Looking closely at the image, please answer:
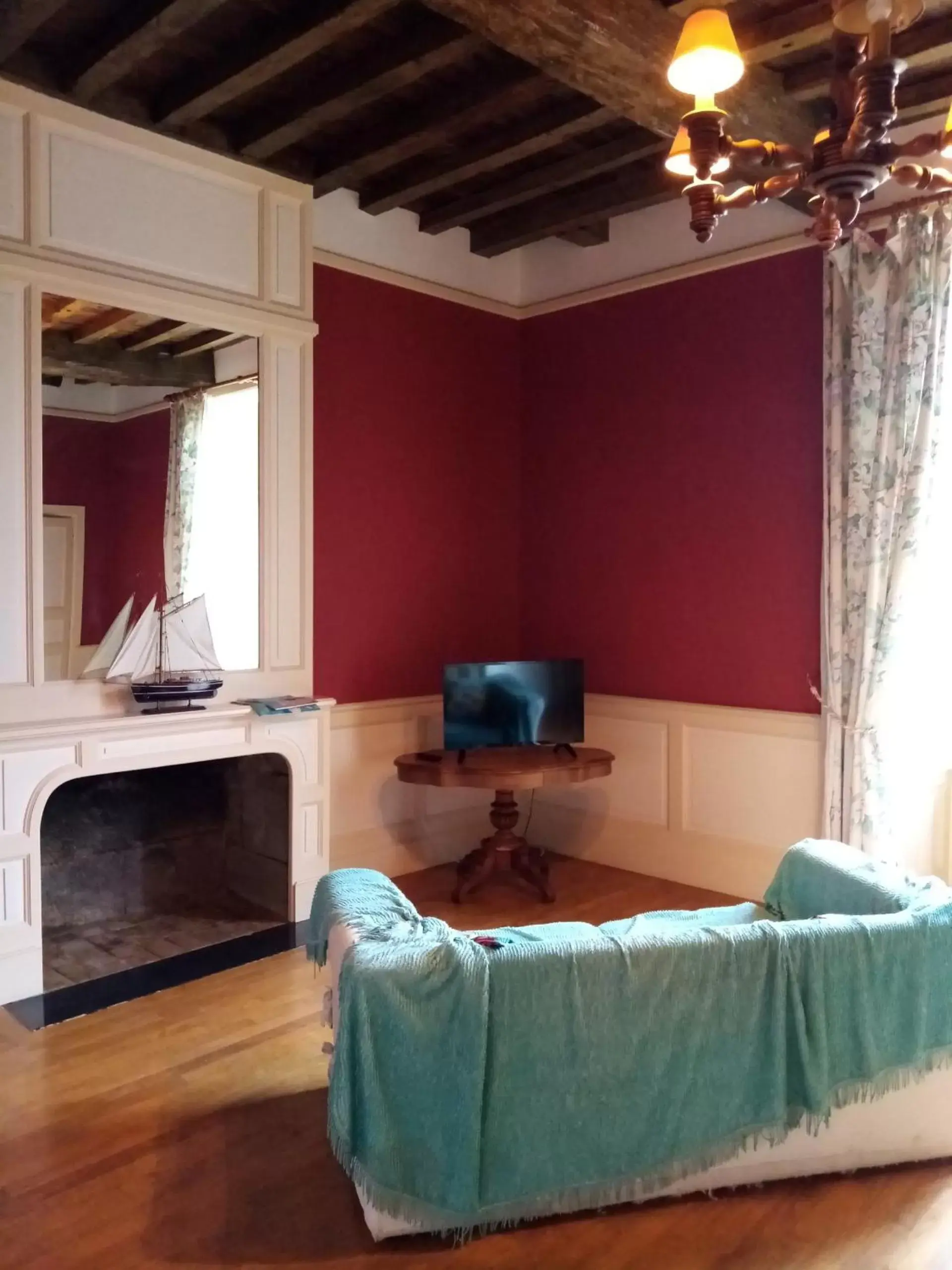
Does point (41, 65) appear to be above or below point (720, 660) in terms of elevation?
above

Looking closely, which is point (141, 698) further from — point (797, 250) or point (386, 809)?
point (797, 250)

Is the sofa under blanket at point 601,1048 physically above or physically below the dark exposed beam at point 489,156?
below

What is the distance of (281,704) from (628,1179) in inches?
92.7

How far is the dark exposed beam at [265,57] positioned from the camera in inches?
117

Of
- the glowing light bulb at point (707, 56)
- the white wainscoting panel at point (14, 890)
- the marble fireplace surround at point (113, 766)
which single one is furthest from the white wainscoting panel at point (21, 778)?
the glowing light bulb at point (707, 56)

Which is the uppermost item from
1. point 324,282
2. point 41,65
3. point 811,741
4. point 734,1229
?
point 41,65

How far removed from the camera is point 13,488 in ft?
11.3

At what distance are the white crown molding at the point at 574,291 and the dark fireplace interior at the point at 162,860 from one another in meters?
2.30

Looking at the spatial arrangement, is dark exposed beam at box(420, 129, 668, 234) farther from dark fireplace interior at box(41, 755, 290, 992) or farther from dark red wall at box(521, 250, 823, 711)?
dark fireplace interior at box(41, 755, 290, 992)

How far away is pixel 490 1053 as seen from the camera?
2.14m

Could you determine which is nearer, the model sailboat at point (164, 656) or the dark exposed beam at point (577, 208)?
the model sailboat at point (164, 656)

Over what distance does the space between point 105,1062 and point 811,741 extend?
3004mm

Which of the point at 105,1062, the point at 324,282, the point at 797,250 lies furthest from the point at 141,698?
the point at 797,250

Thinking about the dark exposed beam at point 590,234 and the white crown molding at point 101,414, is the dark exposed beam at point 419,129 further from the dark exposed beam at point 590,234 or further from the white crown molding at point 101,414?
the white crown molding at point 101,414
